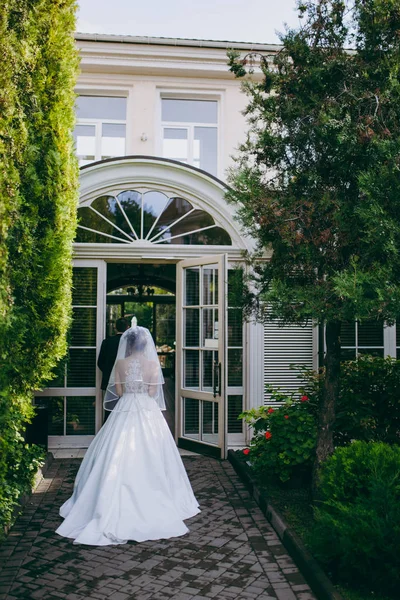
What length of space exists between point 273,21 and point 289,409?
4127 mm

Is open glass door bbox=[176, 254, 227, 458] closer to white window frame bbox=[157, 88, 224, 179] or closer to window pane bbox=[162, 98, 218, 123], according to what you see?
white window frame bbox=[157, 88, 224, 179]

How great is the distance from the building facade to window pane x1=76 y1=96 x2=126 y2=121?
0.7 inches

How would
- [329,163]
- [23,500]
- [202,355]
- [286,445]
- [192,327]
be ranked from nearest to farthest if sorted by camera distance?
1. [329,163]
2. [23,500]
3. [286,445]
4. [202,355]
5. [192,327]

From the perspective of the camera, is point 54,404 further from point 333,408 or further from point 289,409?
point 333,408

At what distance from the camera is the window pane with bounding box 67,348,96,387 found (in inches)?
313

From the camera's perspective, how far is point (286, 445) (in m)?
5.62

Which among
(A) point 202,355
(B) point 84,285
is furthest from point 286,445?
(B) point 84,285

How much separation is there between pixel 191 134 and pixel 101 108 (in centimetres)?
163

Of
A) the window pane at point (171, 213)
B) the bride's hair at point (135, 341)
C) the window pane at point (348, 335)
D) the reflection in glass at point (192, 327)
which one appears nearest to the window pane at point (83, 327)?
the reflection in glass at point (192, 327)

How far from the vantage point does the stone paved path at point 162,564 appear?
3.69 meters

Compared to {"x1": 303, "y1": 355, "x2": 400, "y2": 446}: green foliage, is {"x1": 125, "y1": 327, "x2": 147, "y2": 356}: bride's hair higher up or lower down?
higher up

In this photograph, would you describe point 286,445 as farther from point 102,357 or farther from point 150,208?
point 150,208

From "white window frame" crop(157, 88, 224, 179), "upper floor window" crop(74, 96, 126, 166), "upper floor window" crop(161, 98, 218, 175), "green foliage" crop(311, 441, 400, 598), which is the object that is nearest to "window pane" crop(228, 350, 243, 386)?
"white window frame" crop(157, 88, 224, 179)

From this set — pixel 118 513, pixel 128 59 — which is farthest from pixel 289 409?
pixel 128 59
